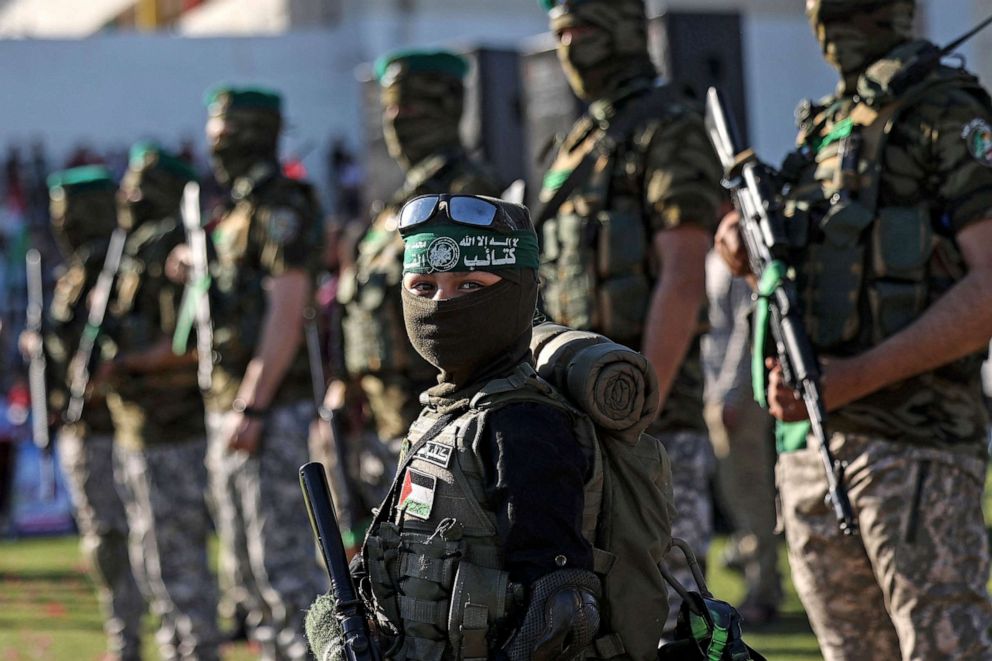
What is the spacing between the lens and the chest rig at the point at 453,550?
290 cm

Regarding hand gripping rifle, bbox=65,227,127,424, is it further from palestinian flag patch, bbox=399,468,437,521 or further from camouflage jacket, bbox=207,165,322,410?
palestinian flag patch, bbox=399,468,437,521

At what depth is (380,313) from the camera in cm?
575

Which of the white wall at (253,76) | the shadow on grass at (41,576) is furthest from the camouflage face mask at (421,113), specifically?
the white wall at (253,76)

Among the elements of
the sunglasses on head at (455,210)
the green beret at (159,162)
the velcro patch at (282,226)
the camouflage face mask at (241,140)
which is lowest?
the velcro patch at (282,226)

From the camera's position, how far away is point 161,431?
736 cm

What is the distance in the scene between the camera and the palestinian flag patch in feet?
9.87

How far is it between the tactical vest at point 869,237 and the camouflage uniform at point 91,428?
4.68 meters

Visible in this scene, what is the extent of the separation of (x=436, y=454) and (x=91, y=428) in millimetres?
5567

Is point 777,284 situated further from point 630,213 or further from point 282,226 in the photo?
point 282,226

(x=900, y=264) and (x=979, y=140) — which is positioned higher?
(x=979, y=140)

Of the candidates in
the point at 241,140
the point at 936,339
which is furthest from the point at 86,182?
the point at 936,339

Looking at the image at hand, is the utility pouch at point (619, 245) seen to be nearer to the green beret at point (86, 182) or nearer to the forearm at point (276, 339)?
the forearm at point (276, 339)

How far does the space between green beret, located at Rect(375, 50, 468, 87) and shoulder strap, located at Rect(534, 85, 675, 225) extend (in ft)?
3.76

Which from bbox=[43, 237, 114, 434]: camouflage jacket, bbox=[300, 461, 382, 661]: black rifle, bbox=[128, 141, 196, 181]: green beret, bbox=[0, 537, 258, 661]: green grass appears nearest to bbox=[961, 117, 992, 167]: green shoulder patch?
bbox=[300, 461, 382, 661]: black rifle
